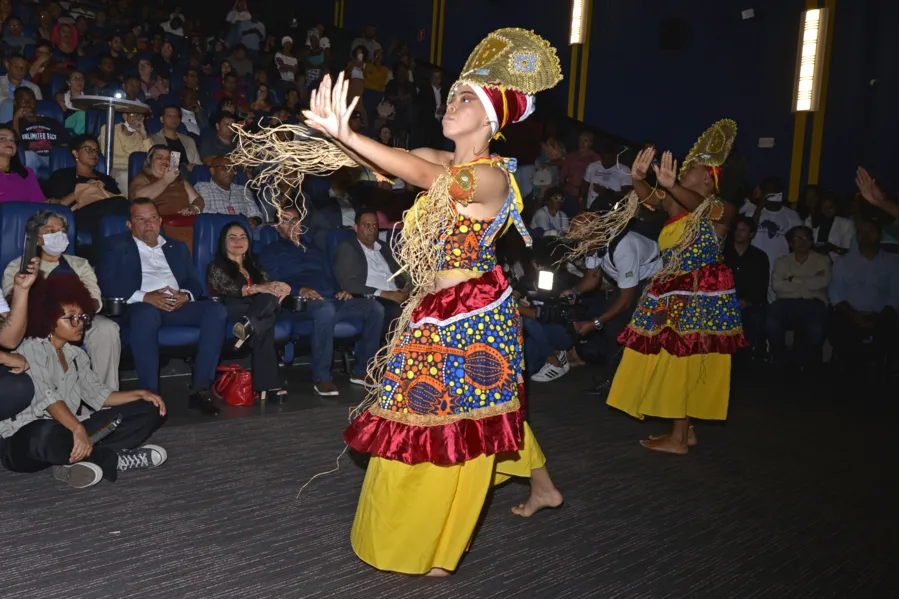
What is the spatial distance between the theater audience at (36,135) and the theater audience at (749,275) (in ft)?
19.7

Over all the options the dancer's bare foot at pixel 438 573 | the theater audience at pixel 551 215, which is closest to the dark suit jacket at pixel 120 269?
the dancer's bare foot at pixel 438 573

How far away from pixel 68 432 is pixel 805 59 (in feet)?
28.9

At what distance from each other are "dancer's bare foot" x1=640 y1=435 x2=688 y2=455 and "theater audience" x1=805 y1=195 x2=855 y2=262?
178 inches

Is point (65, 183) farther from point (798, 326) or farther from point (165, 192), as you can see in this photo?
point (798, 326)

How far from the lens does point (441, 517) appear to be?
7.84 ft

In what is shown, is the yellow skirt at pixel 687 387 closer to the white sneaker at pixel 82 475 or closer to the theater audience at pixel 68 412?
the theater audience at pixel 68 412

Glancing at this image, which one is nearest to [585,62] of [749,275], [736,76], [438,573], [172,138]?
[736,76]

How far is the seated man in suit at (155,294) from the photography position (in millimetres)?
4453

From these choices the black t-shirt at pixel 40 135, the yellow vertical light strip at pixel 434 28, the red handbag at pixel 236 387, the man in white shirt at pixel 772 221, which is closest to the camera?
the red handbag at pixel 236 387

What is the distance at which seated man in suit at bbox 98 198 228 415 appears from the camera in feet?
14.6

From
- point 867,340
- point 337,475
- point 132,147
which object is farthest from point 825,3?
point 337,475

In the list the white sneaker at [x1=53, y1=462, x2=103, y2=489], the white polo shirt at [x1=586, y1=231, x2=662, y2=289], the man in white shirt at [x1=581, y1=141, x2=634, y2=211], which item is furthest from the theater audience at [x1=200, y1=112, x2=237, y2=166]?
the white sneaker at [x1=53, y1=462, x2=103, y2=489]

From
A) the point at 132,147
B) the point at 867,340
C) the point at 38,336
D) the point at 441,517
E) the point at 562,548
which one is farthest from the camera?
the point at 867,340

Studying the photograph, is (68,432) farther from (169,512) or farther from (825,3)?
(825,3)
